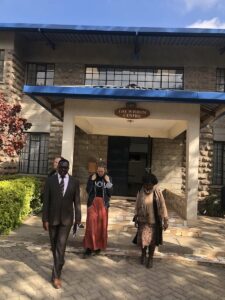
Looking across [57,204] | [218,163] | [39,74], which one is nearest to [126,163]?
[218,163]

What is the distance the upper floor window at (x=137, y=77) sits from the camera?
45.7 ft

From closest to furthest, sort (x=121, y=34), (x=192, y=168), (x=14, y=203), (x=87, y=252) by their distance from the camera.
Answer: (x=87, y=252)
(x=14, y=203)
(x=192, y=168)
(x=121, y=34)

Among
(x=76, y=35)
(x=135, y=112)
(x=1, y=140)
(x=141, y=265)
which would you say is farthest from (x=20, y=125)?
(x=141, y=265)

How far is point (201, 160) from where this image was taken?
13.4 metres

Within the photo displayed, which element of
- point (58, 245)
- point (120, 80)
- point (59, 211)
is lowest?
point (58, 245)

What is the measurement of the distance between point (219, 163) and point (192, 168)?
16.6ft

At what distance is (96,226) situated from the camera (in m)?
6.59

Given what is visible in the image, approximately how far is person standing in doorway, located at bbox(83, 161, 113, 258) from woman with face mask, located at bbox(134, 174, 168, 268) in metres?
0.77

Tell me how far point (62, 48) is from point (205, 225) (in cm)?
908

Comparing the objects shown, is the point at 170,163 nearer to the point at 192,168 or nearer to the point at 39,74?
the point at 192,168

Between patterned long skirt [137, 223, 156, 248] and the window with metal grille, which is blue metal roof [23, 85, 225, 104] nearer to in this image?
patterned long skirt [137, 223, 156, 248]

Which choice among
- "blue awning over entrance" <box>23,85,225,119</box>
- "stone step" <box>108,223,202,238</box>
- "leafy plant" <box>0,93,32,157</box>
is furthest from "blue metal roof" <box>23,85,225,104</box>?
"stone step" <box>108,223,202,238</box>

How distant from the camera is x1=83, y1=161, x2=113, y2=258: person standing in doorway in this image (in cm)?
652

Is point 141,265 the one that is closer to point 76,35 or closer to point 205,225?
point 205,225
